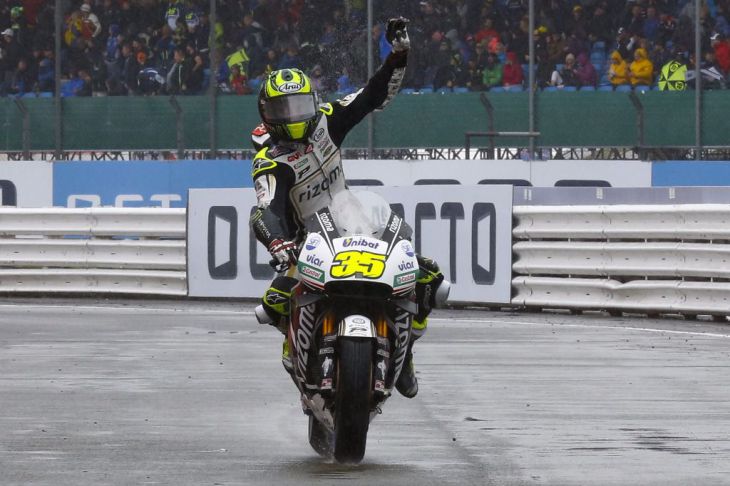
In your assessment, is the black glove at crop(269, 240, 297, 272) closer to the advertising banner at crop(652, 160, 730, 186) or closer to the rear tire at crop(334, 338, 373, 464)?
the rear tire at crop(334, 338, 373, 464)

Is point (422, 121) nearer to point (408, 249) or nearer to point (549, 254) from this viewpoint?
point (549, 254)

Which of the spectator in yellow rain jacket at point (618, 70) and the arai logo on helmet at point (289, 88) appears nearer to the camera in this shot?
the arai logo on helmet at point (289, 88)

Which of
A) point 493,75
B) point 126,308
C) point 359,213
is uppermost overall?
point 493,75

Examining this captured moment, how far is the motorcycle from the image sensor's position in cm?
718

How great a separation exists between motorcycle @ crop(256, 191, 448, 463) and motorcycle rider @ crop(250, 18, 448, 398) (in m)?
0.21


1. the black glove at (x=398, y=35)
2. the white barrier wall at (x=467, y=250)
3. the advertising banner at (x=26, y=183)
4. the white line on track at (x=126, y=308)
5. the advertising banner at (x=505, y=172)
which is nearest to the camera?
the black glove at (x=398, y=35)

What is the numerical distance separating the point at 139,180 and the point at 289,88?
14124 mm

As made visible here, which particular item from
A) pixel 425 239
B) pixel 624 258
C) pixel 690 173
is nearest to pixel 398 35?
pixel 624 258

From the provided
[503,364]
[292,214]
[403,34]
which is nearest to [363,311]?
[292,214]

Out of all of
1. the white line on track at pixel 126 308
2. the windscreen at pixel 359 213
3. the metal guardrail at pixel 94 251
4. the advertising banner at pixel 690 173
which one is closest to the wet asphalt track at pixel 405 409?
the windscreen at pixel 359 213

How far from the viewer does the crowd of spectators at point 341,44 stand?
20078mm

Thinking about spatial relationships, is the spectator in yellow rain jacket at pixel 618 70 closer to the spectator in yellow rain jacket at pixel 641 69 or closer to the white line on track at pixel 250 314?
the spectator in yellow rain jacket at pixel 641 69

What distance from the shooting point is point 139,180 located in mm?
21922

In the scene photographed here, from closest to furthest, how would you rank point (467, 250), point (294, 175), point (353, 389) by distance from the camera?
point (353, 389) → point (294, 175) → point (467, 250)
